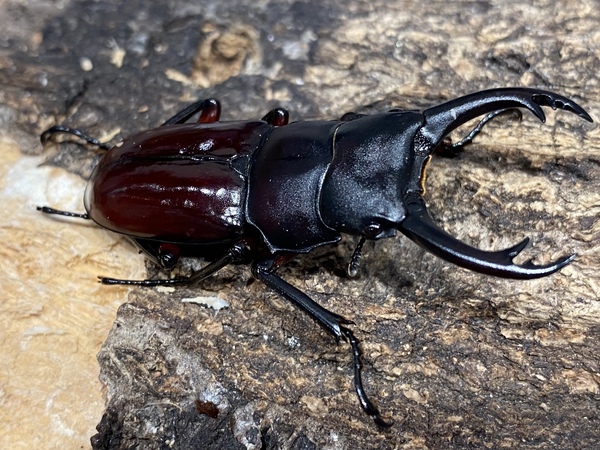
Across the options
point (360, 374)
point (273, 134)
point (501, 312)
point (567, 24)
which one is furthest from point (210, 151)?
point (567, 24)

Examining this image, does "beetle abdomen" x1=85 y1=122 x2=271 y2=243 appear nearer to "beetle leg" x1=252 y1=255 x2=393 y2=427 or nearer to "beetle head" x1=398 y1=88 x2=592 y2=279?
"beetle leg" x1=252 y1=255 x2=393 y2=427

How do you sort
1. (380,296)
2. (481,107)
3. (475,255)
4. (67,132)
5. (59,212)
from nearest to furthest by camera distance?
1. (475,255)
2. (481,107)
3. (380,296)
4. (59,212)
5. (67,132)

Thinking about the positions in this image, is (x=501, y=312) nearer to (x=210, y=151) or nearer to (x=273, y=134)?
(x=273, y=134)

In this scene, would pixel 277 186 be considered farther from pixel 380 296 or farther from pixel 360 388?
pixel 360 388

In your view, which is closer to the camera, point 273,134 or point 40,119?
point 273,134

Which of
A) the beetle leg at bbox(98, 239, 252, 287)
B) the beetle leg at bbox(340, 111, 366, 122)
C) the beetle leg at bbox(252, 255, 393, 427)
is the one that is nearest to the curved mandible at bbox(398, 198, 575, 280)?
the beetle leg at bbox(252, 255, 393, 427)

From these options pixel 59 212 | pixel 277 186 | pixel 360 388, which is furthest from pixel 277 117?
pixel 360 388

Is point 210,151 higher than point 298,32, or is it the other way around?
point 298,32

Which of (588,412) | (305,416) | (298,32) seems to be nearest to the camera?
(588,412)
